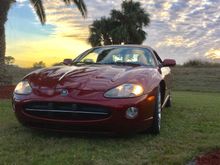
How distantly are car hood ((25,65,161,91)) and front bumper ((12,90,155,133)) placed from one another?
21 cm

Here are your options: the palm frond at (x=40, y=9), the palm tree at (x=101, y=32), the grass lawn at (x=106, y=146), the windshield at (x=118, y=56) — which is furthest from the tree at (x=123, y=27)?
the grass lawn at (x=106, y=146)

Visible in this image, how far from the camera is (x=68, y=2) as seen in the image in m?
15.8

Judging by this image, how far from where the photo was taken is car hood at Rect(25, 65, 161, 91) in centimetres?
616

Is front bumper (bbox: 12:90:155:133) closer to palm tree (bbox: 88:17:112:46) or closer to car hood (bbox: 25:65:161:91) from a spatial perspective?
car hood (bbox: 25:65:161:91)

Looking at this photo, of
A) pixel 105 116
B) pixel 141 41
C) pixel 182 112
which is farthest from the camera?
pixel 141 41

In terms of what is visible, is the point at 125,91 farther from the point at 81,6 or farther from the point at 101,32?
the point at 101,32

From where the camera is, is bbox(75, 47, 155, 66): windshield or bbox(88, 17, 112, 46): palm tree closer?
Answer: bbox(75, 47, 155, 66): windshield

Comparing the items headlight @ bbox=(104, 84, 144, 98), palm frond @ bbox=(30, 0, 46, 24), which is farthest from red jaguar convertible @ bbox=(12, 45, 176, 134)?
palm frond @ bbox=(30, 0, 46, 24)

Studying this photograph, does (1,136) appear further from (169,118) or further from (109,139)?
(169,118)

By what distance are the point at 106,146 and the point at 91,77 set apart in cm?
100

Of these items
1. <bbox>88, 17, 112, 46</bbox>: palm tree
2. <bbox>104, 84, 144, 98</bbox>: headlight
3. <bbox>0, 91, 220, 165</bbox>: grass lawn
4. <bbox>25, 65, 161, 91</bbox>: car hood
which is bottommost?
<bbox>88, 17, 112, 46</bbox>: palm tree

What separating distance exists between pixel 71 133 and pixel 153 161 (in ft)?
5.53

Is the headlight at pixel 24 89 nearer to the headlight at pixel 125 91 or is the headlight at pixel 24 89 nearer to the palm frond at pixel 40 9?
the headlight at pixel 125 91

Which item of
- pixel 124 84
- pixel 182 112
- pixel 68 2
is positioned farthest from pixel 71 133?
pixel 68 2
